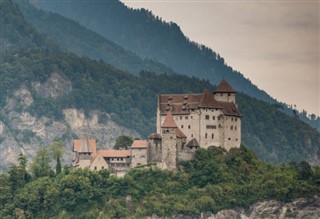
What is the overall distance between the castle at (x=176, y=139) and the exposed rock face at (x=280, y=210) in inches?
290

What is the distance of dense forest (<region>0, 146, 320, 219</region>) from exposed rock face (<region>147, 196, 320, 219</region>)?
556 millimetres

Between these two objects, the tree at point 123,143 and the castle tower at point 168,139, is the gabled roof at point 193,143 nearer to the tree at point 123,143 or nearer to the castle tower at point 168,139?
the castle tower at point 168,139

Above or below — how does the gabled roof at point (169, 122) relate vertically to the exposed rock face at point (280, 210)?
above

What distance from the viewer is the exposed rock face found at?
136375 millimetres

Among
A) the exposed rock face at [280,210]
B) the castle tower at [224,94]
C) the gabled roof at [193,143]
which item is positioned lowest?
the exposed rock face at [280,210]

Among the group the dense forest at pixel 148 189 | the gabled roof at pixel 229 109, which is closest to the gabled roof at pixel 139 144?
the dense forest at pixel 148 189

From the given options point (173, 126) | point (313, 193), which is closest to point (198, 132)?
point (173, 126)

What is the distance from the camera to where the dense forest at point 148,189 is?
13225cm

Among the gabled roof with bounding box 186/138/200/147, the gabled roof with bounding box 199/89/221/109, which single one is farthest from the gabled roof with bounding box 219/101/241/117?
the gabled roof with bounding box 186/138/200/147

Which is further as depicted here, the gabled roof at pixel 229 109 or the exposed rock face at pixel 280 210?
the gabled roof at pixel 229 109

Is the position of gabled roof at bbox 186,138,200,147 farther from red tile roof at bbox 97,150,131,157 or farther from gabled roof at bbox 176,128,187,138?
red tile roof at bbox 97,150,131,157

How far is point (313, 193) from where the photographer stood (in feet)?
456

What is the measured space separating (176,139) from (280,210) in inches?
560

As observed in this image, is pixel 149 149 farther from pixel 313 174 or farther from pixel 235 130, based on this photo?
pixel 313 174
